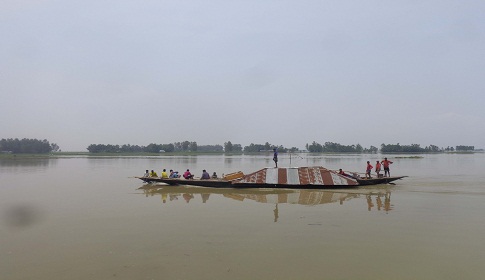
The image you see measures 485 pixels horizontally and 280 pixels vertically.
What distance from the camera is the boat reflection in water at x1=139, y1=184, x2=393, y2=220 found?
573 inches

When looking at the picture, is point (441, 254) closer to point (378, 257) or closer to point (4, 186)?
point (378, 257)

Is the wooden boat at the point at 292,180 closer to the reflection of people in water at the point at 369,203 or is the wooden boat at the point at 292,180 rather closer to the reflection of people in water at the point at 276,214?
the reflection of people in water at the point at 369,203

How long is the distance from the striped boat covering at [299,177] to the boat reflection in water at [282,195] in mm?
644

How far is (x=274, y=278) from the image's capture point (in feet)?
20.0

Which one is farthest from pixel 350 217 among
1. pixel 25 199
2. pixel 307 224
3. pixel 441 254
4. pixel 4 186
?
pixel 4 186

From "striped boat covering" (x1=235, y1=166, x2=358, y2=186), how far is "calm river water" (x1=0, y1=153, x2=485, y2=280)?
2.93 meters

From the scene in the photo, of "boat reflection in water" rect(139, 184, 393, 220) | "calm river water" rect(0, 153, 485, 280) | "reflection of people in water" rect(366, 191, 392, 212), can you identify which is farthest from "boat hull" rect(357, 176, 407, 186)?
"calm river water" rect(0, 153, 485, 280)

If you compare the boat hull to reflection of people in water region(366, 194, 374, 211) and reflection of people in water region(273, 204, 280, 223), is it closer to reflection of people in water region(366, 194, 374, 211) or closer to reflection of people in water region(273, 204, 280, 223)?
reflection of people in water region(366, 194, 374, 211)

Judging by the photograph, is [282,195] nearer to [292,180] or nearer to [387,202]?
[292,180]

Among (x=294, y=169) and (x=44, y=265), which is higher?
(x=294, y=169)

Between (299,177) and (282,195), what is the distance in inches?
104

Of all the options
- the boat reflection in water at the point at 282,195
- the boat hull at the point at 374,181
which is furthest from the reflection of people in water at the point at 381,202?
Result: the boat hull at the point at 374,181

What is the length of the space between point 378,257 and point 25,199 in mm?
16907

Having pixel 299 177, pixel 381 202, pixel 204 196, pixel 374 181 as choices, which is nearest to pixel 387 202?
pixel 381 202
